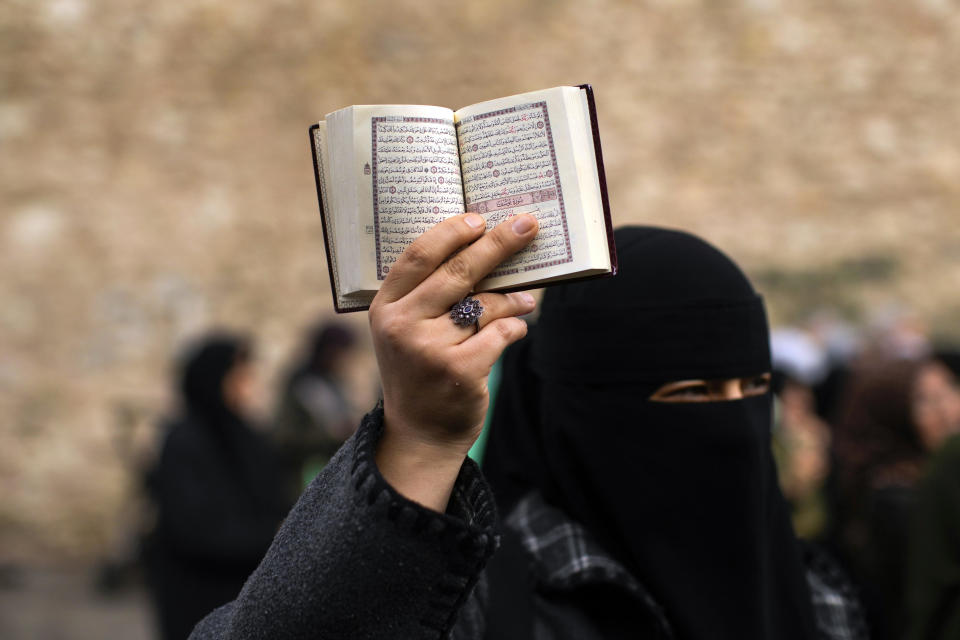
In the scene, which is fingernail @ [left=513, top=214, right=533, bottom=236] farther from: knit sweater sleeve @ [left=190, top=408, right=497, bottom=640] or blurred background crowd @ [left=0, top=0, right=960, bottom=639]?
blurred background crowd @ [left=0, top=0, right=960, bottom=639]

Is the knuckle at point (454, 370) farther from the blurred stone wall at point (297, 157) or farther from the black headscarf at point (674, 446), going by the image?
the blurred stone wall at point (297, 157)

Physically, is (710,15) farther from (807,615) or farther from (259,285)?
(807,615)

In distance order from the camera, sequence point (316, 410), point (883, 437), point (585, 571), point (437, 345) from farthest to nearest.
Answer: point (316, 410), point (883, 437), point (585, 571), point (437, 345)

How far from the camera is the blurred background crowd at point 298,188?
8312mm

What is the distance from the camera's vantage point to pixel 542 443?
1.75 meters

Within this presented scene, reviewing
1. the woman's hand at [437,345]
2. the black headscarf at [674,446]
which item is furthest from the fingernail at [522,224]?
the black headscarf at [674,446]

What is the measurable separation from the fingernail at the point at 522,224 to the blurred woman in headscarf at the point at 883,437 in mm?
2389

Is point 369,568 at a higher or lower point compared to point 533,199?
lower

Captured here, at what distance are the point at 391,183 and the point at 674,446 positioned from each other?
782mm

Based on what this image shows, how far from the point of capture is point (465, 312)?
1016mm

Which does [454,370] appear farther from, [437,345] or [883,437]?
[883,437]

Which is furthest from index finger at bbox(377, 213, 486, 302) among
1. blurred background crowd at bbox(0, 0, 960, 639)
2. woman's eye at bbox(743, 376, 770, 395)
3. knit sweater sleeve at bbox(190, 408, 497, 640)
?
blurred background crowd at bbox(0, 0, 960, 639)

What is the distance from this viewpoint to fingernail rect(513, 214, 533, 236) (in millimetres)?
1016

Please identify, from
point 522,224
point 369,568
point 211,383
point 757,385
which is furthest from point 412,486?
point 211,383
